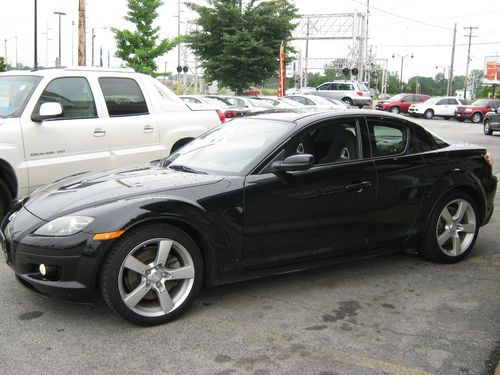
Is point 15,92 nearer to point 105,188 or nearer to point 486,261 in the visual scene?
point 105,188

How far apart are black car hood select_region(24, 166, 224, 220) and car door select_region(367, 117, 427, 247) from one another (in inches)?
60.2

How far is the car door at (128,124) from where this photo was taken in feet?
22.1

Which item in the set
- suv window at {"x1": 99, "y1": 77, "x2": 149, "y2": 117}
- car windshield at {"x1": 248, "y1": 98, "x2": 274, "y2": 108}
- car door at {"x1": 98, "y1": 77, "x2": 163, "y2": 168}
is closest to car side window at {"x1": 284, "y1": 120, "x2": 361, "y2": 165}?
car door at {"x1": 98, "y1": 77, "x2": 163, "y2": 168}

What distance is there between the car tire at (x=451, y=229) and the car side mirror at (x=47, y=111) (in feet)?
13.3

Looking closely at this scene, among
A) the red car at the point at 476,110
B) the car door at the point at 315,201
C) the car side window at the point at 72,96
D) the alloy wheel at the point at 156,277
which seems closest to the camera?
the alloy wheel at the point at 156,277

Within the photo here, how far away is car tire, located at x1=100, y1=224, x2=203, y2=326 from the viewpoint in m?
3.61

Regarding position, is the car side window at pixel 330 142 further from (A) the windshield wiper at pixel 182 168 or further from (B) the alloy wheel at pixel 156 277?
(B) the alloy wheel at pixel 156 277

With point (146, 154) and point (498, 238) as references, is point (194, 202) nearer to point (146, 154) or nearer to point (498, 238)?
point (146, 154)

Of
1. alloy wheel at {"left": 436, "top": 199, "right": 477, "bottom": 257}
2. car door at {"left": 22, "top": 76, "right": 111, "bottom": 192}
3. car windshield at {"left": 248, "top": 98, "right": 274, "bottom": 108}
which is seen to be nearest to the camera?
alloy wheel at {"left": 436, "top": 199, "right": 477, "bottom": 257}

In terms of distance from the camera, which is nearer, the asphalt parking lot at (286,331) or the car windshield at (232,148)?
the asphalt parking lot at (286,331)

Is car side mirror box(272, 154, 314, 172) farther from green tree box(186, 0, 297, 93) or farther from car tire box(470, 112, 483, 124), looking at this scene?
car tire box(470, 112, 483, 124)

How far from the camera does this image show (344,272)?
5023 millimetres

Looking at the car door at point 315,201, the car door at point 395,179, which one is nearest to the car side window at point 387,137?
the car door at point 395,179

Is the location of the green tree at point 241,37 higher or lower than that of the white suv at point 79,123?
higher
